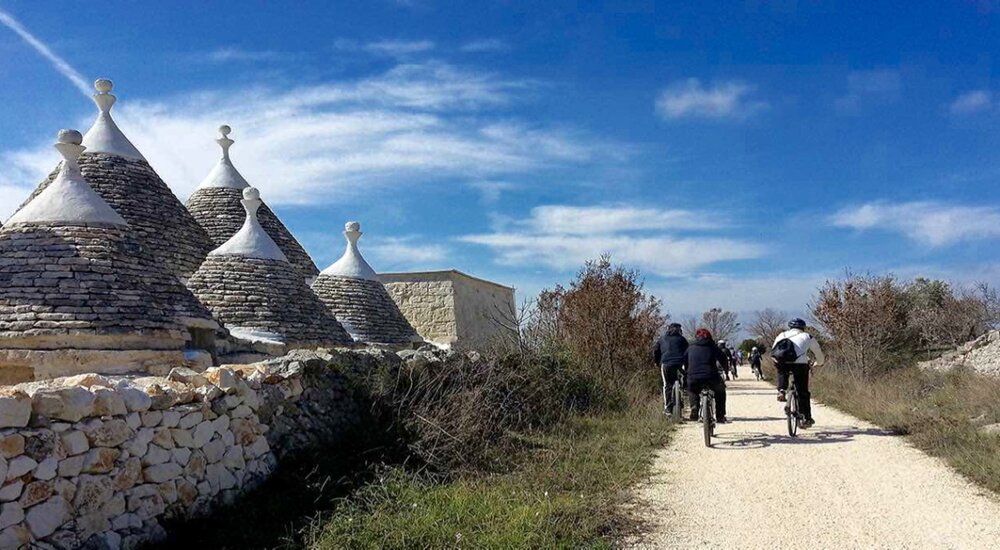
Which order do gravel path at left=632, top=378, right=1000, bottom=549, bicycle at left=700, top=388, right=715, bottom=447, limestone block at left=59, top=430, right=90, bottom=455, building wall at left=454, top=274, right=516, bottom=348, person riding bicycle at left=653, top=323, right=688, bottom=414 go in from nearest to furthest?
limestone block at left=59, top=430, right=90, bottom=455, gravel path at left=632, top=378, right=1000, bottom=549, bicycle at left=700, top=388, right=715, bottom=447, person riding bicycle at left=653, top=323, right=688, bottom=414, building wall at left=454, top=274, right=516, bottom=348

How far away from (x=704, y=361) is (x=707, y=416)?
0.86 m

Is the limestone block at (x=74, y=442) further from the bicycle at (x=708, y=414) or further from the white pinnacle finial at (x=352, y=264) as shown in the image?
the white pinnacle finial at (x=352, y=264)

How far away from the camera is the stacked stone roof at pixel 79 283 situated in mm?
9133

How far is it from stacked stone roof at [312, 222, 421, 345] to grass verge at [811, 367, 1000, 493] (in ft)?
29.5

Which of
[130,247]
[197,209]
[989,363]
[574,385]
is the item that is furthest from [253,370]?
[989,363]

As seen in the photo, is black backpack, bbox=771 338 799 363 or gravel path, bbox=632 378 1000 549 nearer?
gravel path, bbox=632 378 1000 549

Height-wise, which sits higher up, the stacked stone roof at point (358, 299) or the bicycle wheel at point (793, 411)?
the stacked stone roof at point (358, 299)

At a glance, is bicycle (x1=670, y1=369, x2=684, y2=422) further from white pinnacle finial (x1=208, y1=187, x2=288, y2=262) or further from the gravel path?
white pinnacle finial (x1=208, y1=187, x2=288, y2=262)

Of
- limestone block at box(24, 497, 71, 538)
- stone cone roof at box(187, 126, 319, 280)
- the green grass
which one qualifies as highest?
stone cone roof at box(187, 126, 319, 280)

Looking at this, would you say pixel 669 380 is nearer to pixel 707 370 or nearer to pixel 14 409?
pixel 707 370

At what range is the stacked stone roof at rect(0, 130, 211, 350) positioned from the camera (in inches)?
360

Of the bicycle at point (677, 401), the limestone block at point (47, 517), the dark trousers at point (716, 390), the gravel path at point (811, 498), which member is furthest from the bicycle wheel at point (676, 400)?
the limestone block at point (47, 517)

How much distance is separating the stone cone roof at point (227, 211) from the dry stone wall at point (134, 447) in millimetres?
11055

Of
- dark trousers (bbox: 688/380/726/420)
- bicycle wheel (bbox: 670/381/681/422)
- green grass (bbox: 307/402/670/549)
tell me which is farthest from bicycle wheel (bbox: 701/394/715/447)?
bicycle wheel (bbox: 670/381/681/422)
